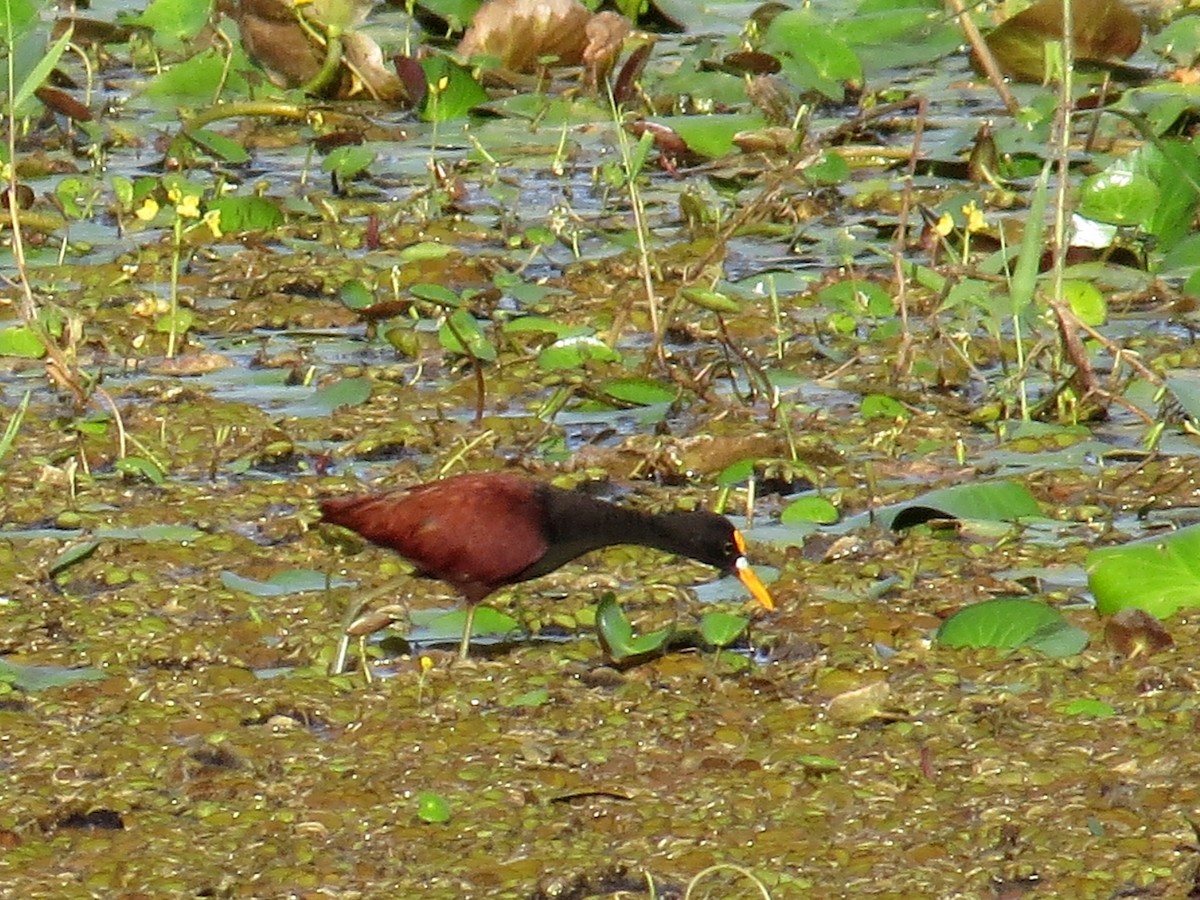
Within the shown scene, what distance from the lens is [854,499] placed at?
566cm

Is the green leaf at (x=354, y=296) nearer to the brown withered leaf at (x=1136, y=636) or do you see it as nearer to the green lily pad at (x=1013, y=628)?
the green lily pad at (x=1013, y=628)

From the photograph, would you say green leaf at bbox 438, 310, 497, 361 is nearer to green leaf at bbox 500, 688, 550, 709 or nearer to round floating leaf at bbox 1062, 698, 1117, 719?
green leaf at bbox 500, 688, 550, 709

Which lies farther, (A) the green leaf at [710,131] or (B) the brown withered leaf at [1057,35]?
(B) the brown withered leaf at [1057,35]

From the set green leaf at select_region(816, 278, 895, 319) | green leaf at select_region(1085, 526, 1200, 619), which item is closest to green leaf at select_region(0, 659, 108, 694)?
green leaf at select_region(1085, 526, 1200, 619)

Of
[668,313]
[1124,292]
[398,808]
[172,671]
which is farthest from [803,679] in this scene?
[1124,292]

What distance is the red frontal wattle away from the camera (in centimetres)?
483

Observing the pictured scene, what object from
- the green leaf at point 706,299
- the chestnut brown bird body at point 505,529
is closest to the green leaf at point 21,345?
the green leaf at point 706,299

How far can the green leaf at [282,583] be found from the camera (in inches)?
202

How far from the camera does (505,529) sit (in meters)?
4.86

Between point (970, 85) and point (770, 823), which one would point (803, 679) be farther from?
point (970, 85)

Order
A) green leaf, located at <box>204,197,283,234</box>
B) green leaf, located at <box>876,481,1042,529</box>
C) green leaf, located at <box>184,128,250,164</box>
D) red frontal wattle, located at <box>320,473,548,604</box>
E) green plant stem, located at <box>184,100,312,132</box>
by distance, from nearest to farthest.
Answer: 1. red frontal wattle, located at <box>320,473,548,604</box>
2. green leaf, located at <box>876,481,1042,529</box>
3. green leaf, located at <box>204,197,283,234</box>
4. green leaf, located at <box>184,128,250,164</box>
5. green plant stem, located at <box>184,100,312,132</box>

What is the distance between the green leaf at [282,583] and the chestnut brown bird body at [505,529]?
8.8 inches

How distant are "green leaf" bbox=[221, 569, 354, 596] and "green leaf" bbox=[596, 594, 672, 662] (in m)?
0.68

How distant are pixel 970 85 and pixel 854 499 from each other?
4161 millimetres
